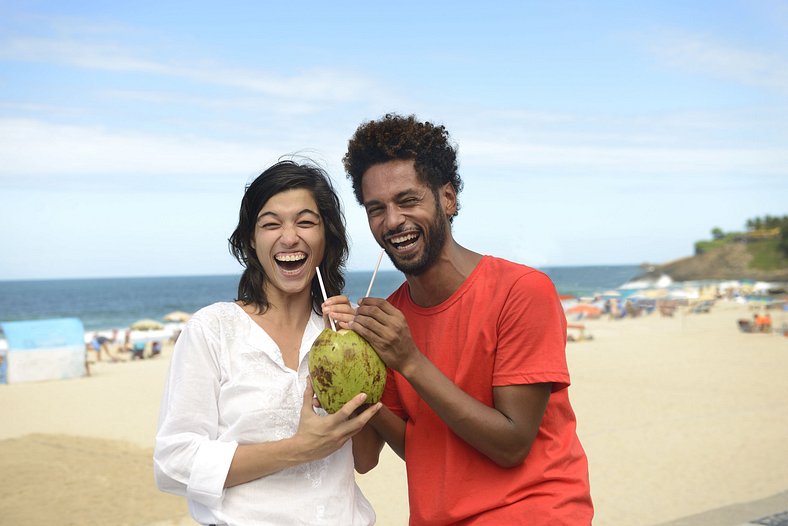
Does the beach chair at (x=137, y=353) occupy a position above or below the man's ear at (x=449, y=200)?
below

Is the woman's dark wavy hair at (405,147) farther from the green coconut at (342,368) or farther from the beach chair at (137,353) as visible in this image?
the beach chair at (137,353)

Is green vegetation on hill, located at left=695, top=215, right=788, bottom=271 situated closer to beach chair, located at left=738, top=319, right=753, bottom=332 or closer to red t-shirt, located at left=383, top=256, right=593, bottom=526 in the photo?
beach chair, located at left=738, top=319, right=753, bottom=332

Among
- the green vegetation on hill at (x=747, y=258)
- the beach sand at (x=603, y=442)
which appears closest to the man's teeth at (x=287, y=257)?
the beach sand at (x=603, y=442)

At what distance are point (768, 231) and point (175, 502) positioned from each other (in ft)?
273

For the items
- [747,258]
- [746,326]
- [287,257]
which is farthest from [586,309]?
[747,258]

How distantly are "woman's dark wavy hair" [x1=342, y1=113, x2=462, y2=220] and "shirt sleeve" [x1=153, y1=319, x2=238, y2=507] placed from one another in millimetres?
842

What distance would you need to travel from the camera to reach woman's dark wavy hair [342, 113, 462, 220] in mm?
2740

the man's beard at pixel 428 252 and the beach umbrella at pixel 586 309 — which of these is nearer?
the man's beard at pixel 428 252

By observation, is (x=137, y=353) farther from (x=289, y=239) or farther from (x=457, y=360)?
(x=457, y=360)

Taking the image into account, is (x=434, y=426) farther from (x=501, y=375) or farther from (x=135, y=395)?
(x=135, y=395)

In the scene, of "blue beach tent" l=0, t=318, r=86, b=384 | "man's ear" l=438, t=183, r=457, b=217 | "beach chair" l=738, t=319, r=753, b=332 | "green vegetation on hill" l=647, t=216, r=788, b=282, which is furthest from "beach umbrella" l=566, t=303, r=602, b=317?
"green vegetation on hill" l=647, t=216, r=788, b=282

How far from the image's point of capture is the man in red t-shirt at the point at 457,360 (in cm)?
248

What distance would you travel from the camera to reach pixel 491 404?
2.66 metres

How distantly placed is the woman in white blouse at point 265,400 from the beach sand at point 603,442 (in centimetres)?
575
